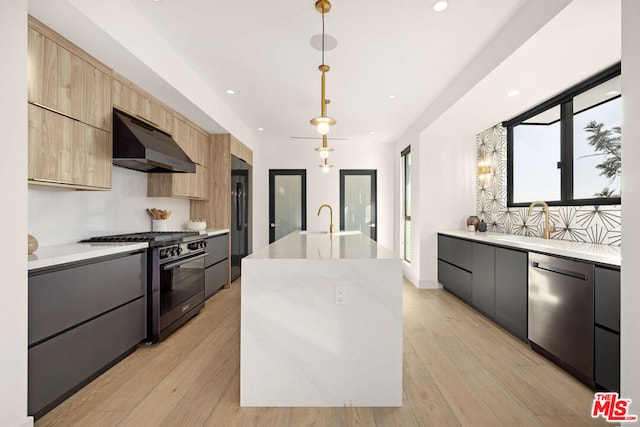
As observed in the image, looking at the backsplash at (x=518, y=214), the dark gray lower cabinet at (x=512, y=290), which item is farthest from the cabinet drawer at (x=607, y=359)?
the backsplash at (x=518, y=214)

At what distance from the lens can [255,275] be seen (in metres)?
1.75

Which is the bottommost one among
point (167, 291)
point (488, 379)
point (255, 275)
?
point (488, 379)

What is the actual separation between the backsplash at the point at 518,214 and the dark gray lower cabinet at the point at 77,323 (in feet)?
12.7

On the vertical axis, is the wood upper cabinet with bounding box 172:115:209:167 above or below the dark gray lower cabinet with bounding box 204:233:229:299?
above

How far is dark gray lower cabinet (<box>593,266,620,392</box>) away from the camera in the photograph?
178 cm

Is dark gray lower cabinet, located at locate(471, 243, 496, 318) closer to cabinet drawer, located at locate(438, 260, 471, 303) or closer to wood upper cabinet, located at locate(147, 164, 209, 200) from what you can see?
cabinet drawer, located at locate(438, 260, 471, 303)

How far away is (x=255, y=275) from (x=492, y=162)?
393 centimetres

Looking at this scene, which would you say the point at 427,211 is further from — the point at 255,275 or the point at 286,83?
the point at 255,275

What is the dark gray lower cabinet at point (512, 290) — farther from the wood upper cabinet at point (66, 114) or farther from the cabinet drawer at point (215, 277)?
the wood upper cabinet at point (66, 114)

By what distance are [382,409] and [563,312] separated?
1.50 meters

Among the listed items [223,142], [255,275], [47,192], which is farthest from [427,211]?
[47,192]

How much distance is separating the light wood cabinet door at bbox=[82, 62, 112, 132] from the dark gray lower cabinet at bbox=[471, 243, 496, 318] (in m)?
3.76

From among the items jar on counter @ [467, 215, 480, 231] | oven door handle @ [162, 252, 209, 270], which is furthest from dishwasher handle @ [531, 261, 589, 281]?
oven door handle @ [162, 252, 209, 270]

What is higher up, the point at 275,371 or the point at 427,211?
the point at 427,211
